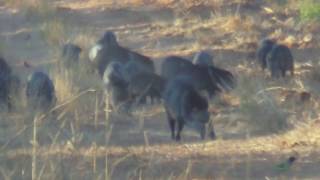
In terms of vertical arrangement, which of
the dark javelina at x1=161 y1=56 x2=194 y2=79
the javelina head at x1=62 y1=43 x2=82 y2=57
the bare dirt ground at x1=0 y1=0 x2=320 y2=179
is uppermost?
the dark javelina at x1=161 y1=56 x2=194 y2=79

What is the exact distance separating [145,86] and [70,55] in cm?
278

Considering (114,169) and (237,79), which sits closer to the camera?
(114,169)

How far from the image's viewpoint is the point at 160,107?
12.6 meters

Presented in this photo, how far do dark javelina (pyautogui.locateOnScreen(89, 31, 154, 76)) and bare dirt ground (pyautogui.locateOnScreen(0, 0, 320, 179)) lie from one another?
32 centimetres

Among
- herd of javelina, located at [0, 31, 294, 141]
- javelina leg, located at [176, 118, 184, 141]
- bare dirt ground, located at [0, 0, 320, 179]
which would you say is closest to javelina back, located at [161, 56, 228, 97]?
herd of javelina, located at [0, 31, 294, 141]

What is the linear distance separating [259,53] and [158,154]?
5.53m

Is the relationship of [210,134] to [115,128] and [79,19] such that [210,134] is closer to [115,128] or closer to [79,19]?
[115,128]

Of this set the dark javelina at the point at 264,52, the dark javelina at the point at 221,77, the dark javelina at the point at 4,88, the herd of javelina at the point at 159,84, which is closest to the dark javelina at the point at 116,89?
the herd of javelina at the point at 159,84

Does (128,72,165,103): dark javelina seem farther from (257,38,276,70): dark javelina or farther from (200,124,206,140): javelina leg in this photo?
(257,38,276,70): dark javelina

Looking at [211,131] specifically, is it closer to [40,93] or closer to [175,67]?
[40,93]

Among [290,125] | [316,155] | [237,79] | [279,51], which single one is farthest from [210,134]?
[279,51]

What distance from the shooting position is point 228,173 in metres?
9.12

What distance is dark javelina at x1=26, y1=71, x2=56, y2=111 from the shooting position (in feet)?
38.5

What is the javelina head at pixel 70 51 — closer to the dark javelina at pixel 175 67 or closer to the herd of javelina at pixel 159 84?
the herd of javelina at pixel 159 84
